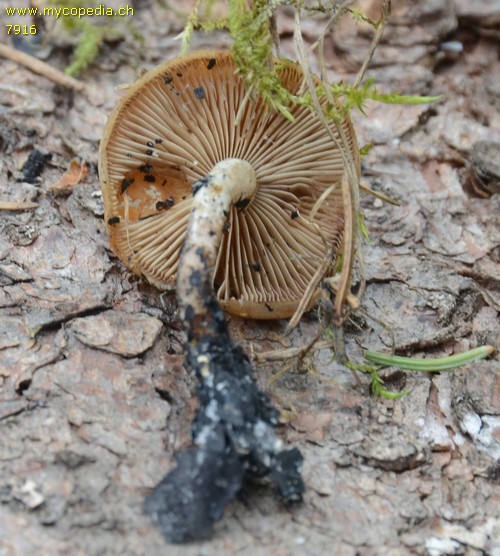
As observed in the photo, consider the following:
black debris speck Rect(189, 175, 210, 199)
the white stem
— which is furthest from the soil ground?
black debris speck Rect(189, 175, 210, 199)

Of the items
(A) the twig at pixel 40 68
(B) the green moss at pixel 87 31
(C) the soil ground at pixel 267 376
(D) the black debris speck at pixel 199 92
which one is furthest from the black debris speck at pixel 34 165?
(D) the black debris speck at pixel 199 92

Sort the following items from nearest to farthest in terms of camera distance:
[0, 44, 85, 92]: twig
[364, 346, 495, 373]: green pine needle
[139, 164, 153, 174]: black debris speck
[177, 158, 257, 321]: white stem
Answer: [177, 158, 257, 321]: white stem → [364, 346, 495, 373]: green pine needle → [139, 164, 153, 174]: black debris speck → [0, 44, 85, 92]: twig

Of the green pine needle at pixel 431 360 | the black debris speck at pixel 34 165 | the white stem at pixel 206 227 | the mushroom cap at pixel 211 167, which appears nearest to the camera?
the white stem at pixel 206 227

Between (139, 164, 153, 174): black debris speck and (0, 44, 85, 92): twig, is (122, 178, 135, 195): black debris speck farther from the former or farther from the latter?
(0, 44, 85, 92): twig

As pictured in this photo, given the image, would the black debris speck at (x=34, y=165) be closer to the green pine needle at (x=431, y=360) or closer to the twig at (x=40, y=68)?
the twig at (x=40, y=68)

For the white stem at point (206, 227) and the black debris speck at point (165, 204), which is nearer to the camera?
the white stem at point (206, 227)

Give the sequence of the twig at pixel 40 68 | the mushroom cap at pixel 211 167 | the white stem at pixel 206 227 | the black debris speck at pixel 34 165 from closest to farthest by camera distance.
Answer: the white stem at pixel 206 227
the mushroom cap at pixel 211 167
the black debris speck at pixel 34 165
the twig at pixel 40 68

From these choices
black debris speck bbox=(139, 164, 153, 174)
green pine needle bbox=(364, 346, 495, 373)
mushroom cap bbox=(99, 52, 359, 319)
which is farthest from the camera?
black debris speck bbox=(139, 164, 153, 174)
